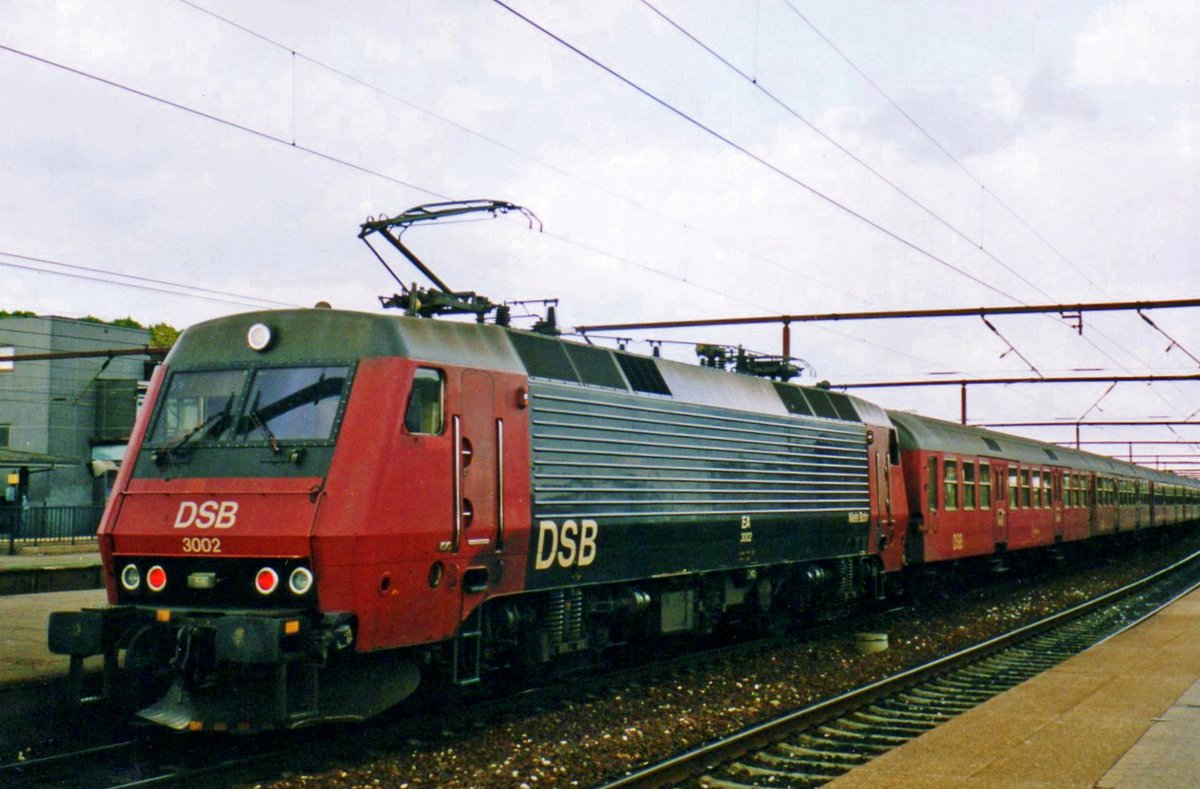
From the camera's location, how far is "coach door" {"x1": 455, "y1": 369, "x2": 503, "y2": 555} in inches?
389

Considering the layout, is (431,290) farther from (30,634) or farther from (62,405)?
(62,405)

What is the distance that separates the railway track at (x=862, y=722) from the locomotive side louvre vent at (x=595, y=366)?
3.59 meters

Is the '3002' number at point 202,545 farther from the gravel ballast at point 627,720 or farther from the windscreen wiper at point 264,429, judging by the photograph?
the gravel ballast at point 627,720

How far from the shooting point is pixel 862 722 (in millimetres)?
10953

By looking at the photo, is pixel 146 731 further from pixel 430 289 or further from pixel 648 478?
pixel 648 478

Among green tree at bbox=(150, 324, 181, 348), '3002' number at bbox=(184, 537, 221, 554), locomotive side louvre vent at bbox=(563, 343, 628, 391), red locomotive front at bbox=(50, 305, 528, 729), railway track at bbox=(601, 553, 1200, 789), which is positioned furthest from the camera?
green tree at bbox=(150, 324, 181, 348)

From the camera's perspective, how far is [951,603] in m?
22.0

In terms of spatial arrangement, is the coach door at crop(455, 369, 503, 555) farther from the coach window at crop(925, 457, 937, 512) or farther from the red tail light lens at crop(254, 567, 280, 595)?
the coach window at crop(925, 457, 937, 512)

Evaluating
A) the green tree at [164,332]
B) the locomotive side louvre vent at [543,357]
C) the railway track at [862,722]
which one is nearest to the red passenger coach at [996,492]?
the railway track at [862,722]

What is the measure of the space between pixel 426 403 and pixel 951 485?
15.4 m

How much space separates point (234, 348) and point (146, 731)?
3158 millimetres

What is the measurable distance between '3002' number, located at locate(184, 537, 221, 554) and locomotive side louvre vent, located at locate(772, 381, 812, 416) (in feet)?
29.0

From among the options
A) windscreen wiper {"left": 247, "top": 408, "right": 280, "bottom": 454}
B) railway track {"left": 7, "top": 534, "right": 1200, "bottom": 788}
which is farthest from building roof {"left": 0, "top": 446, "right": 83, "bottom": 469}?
windscreen wiper {"left": 247, "top": 408, "right": 280, "bottom": 454}

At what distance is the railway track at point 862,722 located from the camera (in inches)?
348
